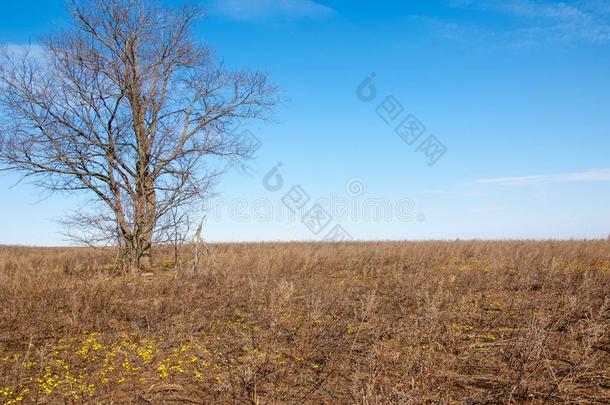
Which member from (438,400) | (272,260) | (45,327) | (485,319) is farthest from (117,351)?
(272,260)

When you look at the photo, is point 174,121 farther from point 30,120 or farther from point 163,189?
point 30,120

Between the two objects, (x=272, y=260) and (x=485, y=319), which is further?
(x=272, y=260)

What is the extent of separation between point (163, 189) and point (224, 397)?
33.8ft

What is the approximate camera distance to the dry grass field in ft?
12.8

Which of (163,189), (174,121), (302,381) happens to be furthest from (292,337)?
(174,121)

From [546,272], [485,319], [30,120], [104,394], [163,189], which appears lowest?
[104,394]

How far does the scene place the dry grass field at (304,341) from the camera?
154 inches

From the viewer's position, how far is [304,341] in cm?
527

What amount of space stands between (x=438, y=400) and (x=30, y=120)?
13.8 metres

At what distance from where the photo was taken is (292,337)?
17.7 ft

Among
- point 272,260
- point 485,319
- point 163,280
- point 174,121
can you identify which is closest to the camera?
point 485,319

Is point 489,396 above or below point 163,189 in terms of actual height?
below

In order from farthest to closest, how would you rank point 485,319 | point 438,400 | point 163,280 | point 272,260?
point 272,260 → point 163,280 → point 485,319 → point 438,400

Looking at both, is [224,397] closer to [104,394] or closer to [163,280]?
[104,394]
